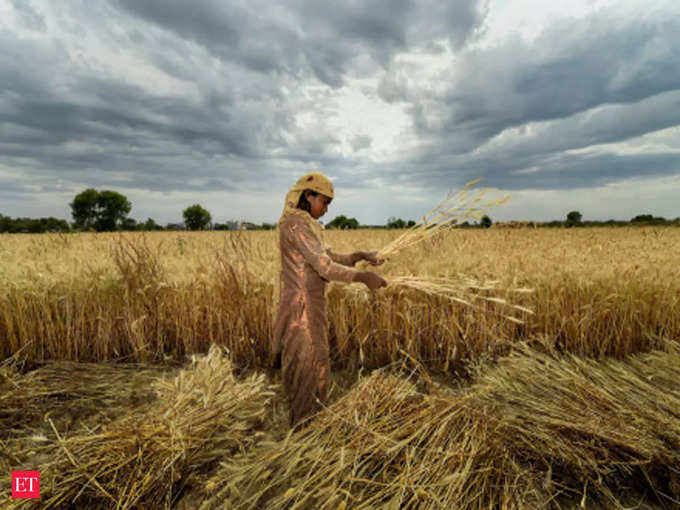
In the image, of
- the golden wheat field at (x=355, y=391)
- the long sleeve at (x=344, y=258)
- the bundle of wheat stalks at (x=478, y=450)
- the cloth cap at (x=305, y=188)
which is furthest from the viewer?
the long sleeve at (x=344, y=258)

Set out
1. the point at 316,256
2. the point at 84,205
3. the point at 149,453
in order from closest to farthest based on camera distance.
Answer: the point at 149,453 → the point at 316,256 → the point at 84,205

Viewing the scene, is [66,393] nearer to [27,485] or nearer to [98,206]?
[27,485]

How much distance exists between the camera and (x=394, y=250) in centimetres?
222

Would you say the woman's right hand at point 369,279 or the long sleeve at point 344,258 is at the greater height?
the long sleeve at point 344,258

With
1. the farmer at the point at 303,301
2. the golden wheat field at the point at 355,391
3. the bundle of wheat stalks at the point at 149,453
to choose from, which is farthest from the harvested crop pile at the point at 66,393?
the farmer at the point at 303,301

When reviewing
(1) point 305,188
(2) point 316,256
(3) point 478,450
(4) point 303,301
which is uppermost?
(1) point 305,188

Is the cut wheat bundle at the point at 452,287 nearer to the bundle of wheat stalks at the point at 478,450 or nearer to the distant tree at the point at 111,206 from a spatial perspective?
the bundle of wheat stalks at the point at 478,450

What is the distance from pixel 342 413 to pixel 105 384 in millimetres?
2139

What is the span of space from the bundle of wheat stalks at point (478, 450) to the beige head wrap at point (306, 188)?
1015 millimetres

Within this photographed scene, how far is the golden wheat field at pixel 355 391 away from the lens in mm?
1306

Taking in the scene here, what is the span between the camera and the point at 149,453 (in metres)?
1.48

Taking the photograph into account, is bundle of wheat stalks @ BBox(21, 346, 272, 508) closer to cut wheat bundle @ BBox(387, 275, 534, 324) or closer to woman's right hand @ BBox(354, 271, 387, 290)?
woman's right hand @ BBox(354, 271, 387, 290)

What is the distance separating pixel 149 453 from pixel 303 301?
102 centimetres

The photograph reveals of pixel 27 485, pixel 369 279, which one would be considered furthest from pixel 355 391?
pixel 27 485
